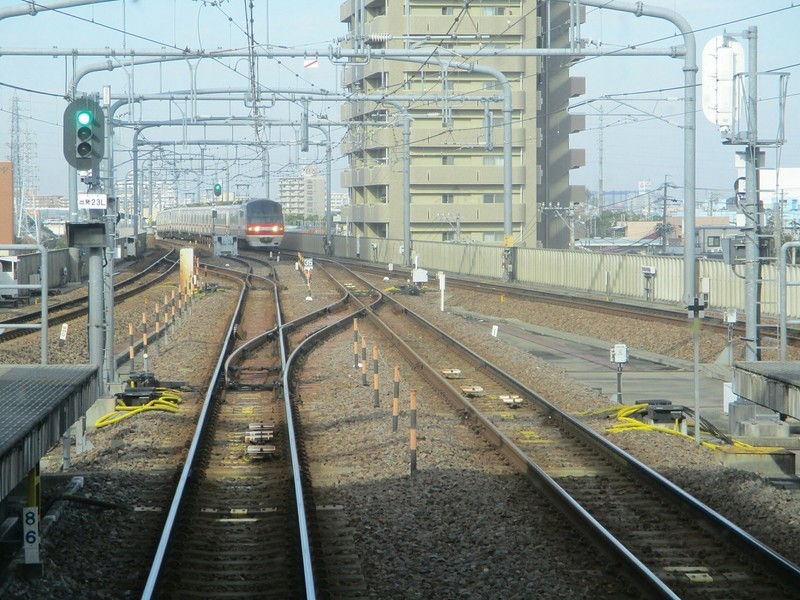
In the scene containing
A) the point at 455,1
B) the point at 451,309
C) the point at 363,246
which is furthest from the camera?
the point at 455,1

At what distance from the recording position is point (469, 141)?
69.9 metres

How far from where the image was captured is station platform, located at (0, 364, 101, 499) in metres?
6.83

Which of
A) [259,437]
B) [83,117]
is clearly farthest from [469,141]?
[259,437]

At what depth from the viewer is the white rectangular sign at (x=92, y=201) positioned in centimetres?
1298

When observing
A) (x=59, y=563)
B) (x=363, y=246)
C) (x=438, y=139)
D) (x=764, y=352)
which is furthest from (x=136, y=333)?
(x=438, y=139)

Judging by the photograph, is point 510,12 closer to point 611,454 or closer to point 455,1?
point 455,1

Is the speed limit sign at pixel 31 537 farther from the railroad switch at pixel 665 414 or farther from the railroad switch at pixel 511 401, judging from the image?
the railroad switch at pixel 511 401

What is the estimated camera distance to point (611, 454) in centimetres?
1134

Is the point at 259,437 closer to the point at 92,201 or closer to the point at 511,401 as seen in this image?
the point at 92,201

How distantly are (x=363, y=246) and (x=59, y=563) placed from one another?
50.9m

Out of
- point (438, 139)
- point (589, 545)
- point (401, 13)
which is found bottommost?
point (589, 545)

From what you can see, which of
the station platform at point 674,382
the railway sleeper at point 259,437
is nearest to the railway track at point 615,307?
the station platform at point 674,382

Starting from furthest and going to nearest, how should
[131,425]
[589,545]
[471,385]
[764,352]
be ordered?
[764,352] < [471,385] < [131,425] < [589,545]

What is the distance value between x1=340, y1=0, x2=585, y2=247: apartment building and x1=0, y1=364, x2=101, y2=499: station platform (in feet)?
179
